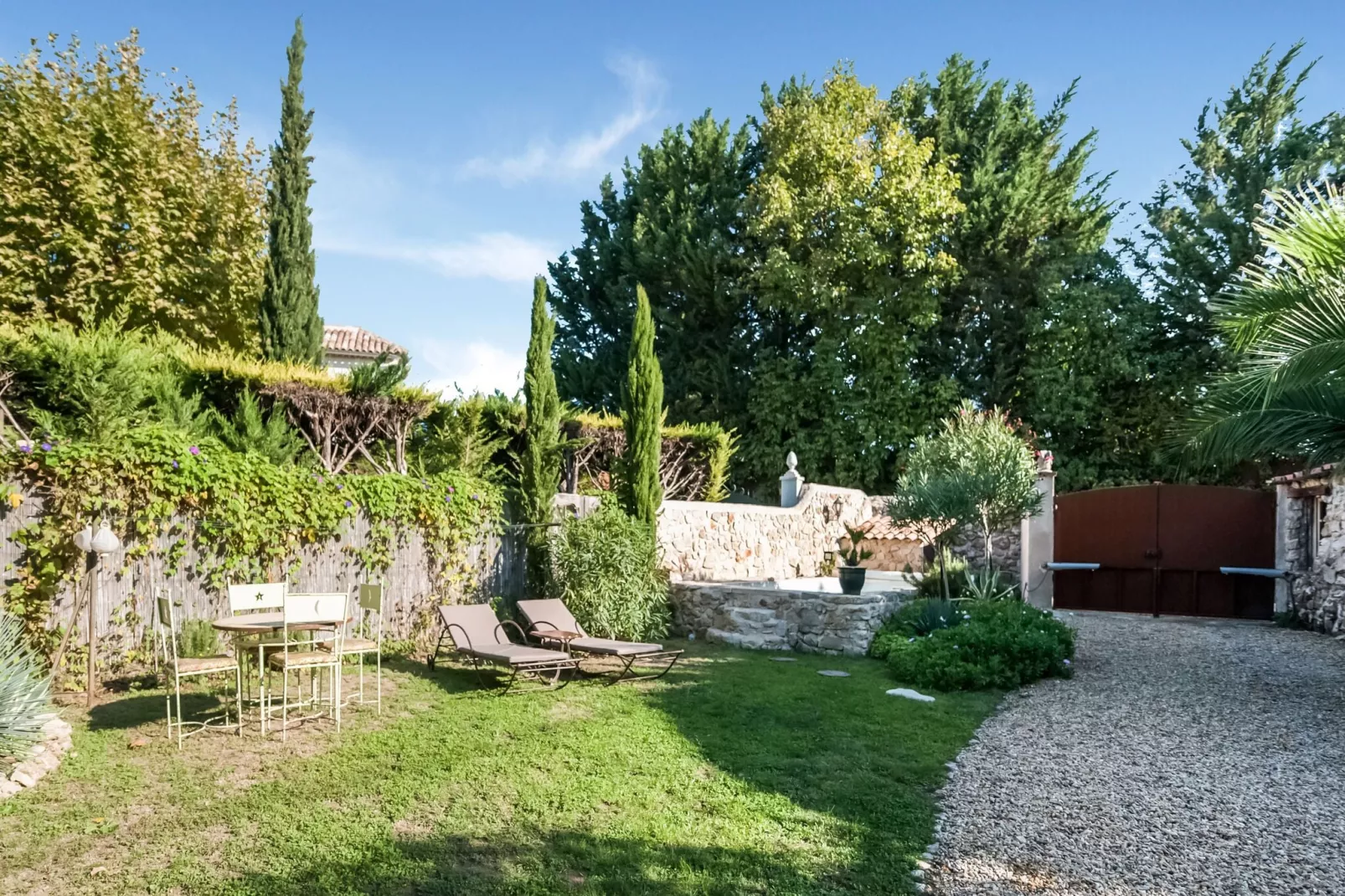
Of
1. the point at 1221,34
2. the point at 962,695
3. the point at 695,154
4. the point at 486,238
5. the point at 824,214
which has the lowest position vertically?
the point at 962,695

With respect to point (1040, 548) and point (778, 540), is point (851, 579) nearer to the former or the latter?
point (778, 540)

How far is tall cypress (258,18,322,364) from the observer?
14206 mm

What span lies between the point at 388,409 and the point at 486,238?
2.68 meters

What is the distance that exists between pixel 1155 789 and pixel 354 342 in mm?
25072

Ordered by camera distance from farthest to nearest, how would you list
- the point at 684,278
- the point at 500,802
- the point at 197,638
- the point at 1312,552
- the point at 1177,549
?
the point at 684,278, the point at 1177,549, the point at 1312,552, the point at 197,638, the point at 500,802

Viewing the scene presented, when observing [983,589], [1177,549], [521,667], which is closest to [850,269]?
[1177,549]

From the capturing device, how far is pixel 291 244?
47.9 ft

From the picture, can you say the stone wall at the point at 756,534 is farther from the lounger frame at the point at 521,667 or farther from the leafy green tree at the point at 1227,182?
the leafy green tree at the point at 1227,182

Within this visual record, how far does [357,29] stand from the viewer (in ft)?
31.1

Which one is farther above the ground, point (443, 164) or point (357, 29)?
point (357, 29)

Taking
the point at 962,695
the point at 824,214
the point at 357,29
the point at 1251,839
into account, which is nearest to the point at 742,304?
the point at 824,214

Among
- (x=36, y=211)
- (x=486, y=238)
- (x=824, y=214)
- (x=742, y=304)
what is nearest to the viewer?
(x=486, y=238)

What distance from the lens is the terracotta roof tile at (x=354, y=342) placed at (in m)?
25.0

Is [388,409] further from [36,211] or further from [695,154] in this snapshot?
[695,154]
